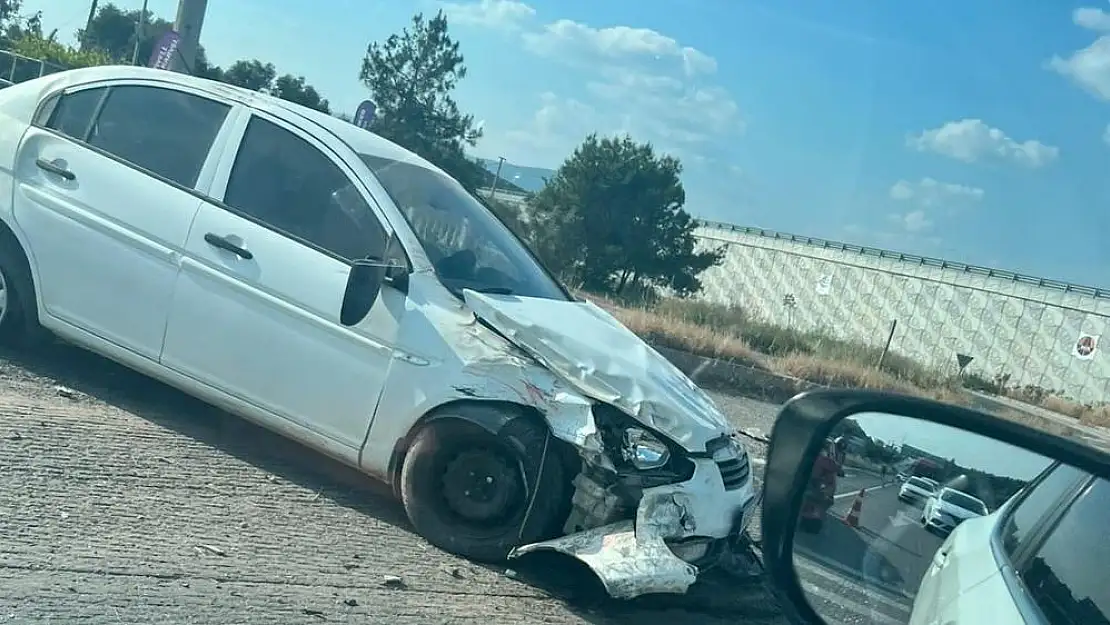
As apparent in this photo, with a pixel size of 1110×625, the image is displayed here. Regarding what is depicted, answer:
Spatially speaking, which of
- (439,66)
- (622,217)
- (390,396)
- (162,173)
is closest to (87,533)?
(390,396)

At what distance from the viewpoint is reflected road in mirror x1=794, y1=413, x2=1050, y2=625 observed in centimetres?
259

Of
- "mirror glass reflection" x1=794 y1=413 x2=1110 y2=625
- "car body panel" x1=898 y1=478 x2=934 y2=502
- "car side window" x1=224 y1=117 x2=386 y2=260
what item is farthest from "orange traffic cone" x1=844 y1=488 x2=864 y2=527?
"car side window" x1=224 y1=117 x2=386 y2=260

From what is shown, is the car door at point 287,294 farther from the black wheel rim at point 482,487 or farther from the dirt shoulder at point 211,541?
the black wheel rim at point 482,487

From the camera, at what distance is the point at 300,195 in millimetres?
5820

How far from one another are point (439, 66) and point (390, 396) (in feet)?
102

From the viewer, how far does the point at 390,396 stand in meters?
5.28

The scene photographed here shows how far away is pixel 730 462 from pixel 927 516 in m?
2.51

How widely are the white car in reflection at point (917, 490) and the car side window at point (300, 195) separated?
345 cm

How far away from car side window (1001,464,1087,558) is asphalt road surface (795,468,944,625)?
0.54ft

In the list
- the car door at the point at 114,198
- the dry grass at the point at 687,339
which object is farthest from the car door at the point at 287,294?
the dry grass at the point at 687,339

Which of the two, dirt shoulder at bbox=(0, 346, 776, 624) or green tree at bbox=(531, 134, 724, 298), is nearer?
dirt shoulder at bbox=(0, 346, 776, 624)

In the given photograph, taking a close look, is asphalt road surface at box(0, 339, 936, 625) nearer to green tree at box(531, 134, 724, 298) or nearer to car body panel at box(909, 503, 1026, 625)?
car body panel at box(909, 503, 1026, 625)

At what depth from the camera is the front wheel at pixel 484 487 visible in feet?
16.2

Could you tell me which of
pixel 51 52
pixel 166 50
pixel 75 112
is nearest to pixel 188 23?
pixel 166 50
